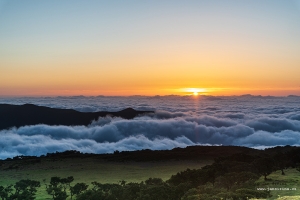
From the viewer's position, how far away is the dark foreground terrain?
4225 cm

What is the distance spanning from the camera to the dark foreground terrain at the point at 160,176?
4225cm

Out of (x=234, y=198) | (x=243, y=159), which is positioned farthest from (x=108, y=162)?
(x=234, y=198)

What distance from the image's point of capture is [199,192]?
38.7 meters

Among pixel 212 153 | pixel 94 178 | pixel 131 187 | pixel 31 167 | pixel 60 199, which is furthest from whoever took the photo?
pixel 212 153

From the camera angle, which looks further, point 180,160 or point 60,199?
point 180,160

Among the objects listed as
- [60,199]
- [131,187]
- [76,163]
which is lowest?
[76,163]

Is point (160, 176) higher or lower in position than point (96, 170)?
higher

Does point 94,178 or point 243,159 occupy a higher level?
point 243,159

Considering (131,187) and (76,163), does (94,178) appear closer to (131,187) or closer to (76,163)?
(76,163)

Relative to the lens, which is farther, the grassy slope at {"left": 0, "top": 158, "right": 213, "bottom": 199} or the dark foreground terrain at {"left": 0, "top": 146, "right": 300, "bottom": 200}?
the grassy slope at {"left": 0, "top": 158, "right": 213, "bottom": 199}

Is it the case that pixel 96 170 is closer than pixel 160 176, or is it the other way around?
pixel 160 176

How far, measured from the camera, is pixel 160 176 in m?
88.2

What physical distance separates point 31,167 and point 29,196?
58892mm

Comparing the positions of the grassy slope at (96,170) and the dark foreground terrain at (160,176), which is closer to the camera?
the dark foreground terrain at (160,176)
